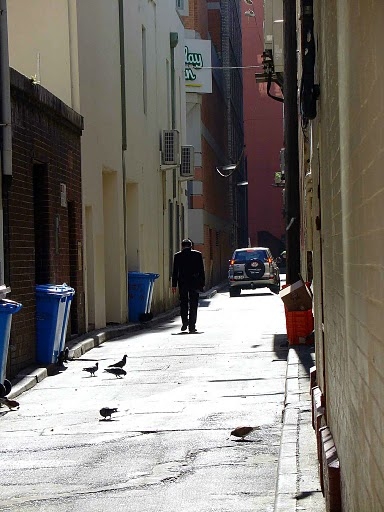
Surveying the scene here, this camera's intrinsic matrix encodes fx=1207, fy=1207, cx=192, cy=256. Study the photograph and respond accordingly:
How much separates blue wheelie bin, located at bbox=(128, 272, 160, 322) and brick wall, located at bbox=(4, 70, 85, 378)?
5174 mm

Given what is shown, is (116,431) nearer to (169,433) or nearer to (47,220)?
(169,433)

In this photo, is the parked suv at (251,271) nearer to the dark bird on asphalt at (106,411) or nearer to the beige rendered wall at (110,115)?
the beige rendered wall at (110,115)

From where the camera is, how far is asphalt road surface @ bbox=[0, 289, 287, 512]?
7633 millimetres

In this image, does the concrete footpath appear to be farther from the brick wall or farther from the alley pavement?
the brick wall

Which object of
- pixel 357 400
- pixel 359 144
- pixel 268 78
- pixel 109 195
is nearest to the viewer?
pixel 359 144

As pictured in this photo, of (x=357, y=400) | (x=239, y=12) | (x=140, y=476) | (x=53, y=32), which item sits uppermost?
(x=239, y=12)

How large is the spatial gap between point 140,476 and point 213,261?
1908 inches

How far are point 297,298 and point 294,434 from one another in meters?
7.65

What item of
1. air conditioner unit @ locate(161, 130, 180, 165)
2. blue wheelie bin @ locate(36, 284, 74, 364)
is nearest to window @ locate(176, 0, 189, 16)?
air conditioner unit @ locate(161, 130, 180, 165)

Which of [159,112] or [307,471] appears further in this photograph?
[159,112]

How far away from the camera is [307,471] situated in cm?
765

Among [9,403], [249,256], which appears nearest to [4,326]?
[9,403]

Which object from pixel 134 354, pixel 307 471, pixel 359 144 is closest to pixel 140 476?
pixel 307 471

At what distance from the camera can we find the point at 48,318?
16047 mm
